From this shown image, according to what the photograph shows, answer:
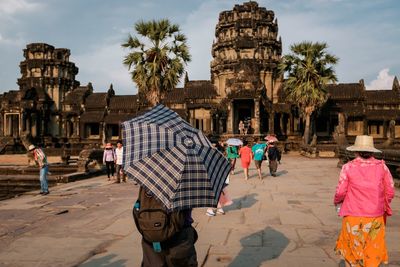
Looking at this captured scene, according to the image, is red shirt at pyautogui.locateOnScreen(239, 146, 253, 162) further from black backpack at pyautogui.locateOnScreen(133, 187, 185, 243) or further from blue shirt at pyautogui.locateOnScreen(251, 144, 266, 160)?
black backpack at pyautogui.locateOnScreen(133, 187, 185, 243)

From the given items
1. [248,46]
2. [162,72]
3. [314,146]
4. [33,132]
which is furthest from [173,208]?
[33,132]

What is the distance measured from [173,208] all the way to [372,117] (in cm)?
3883

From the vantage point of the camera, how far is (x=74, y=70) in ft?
170

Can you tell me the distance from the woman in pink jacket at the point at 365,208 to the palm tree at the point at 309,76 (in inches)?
1084

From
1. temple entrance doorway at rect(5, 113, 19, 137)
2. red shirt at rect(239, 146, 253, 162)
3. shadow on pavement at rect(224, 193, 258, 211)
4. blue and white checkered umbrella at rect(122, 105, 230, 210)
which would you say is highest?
temple entrance doorway at rect(5, 113, 19, 137)

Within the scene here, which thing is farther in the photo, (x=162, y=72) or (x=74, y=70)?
(x=74, y=70)

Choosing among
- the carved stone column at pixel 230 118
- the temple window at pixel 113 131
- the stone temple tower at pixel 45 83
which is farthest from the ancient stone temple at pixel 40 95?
the carved stone column at pixel 230 118

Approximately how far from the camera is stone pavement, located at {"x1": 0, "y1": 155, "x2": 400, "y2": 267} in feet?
17.2

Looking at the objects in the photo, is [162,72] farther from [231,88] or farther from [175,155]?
[175,155]

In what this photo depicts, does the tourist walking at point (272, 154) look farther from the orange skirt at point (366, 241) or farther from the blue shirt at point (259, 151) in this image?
the orange skirt at point (366, 241)

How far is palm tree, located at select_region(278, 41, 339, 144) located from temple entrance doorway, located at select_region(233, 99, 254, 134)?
5.61 meters

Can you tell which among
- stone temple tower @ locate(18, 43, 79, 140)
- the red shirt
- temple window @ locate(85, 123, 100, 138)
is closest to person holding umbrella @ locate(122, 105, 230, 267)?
the red shirt

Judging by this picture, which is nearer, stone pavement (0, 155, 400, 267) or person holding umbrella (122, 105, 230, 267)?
person holding umbrella (122, 105, 230, 267)

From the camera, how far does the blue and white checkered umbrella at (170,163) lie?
10.1 feet
